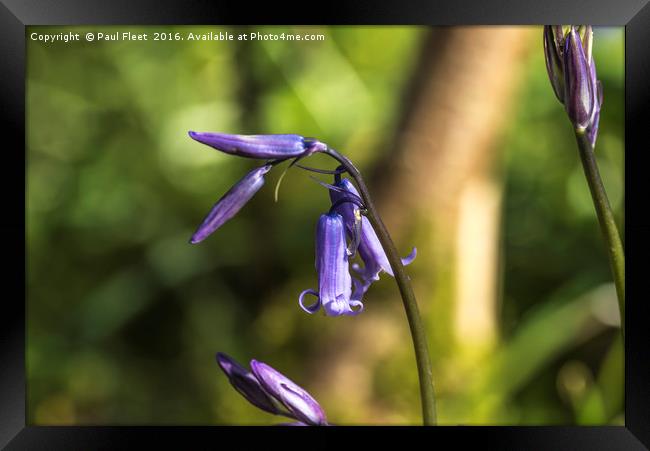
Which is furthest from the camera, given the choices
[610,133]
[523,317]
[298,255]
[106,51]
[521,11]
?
[106,51]

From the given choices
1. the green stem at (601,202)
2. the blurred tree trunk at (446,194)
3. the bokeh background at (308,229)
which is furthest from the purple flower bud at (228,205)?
the blurred tree trunk at (446,194)

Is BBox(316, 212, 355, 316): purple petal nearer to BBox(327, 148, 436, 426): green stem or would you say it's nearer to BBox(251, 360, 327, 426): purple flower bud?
BBox(327, 148, 436, 426): green stem

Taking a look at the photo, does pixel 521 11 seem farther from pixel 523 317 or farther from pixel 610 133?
pixel 523 317

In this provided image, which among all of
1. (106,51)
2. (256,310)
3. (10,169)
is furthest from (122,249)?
(10,169)

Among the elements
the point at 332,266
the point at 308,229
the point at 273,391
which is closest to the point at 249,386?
the point at 273,391

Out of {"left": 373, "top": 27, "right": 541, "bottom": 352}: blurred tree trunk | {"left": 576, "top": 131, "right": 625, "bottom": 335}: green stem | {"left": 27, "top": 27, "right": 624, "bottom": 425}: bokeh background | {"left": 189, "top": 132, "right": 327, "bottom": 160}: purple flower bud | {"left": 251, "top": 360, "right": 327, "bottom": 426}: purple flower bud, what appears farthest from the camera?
{"left": 373, "top": 27, "right": 541, "bottom": 352}: blurred tree trunk

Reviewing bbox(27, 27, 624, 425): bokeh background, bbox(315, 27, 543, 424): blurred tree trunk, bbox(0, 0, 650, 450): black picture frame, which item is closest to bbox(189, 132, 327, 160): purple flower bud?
bbox(0, 0, 650, 450): black picture frame
